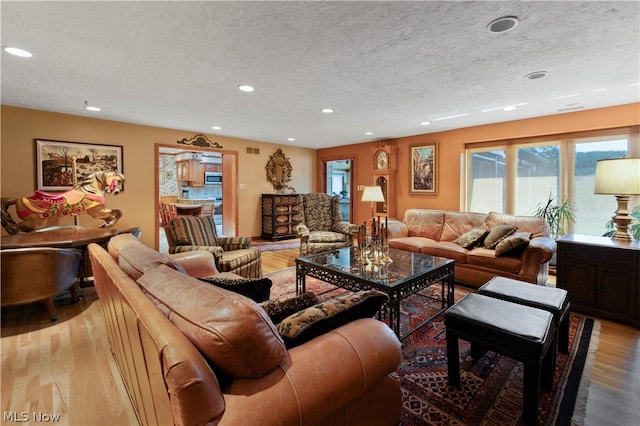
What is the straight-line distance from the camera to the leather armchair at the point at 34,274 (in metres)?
2.43

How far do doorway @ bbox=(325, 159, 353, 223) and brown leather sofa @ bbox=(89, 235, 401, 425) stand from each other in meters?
6.65

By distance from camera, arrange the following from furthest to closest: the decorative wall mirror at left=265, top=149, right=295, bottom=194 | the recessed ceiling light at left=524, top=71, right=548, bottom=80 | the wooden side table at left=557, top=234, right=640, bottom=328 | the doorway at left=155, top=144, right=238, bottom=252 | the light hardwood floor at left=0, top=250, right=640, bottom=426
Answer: the doorway at left=155, top=144, right=238, bottom=252
the decorative wall mirror at left=265, top=149, right=295, bottom=194
the recessed ceiling light at left=524, top=71, right=548, bottom=80
the wooden side table at left=557, top=234, right=640, bottom=328
the light hardwood floor at left=0, top=250, right=640, bottom=426

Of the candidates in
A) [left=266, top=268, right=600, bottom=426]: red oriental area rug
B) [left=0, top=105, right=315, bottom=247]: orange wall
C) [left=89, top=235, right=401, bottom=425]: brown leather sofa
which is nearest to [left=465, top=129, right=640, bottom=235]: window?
[left=266, top=268, right=600, bottom=426]: red oriental area rug

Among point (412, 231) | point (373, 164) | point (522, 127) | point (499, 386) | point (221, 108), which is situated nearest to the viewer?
point (499, 386)

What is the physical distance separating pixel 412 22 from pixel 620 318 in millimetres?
3167

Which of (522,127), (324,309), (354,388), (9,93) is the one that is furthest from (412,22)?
(9,93)

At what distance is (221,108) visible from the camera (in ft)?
12.8

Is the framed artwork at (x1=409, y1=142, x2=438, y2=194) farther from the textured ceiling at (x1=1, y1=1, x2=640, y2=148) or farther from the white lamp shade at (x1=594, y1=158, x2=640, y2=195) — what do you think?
the white lamp shade at (x1=594, y1=158, x2=640, y2=195)

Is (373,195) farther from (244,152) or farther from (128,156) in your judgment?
(128,156)

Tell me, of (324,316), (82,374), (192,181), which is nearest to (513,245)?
(324,316)

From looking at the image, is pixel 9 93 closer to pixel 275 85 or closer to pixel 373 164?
pixel 275 85

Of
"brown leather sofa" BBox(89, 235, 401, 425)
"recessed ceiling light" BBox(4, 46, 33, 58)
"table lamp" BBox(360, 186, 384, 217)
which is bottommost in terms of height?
"brown leather sofa" BBox(89, 235, 401, 425)

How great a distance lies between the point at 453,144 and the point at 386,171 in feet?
4.55

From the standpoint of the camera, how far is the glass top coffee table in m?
2.29
